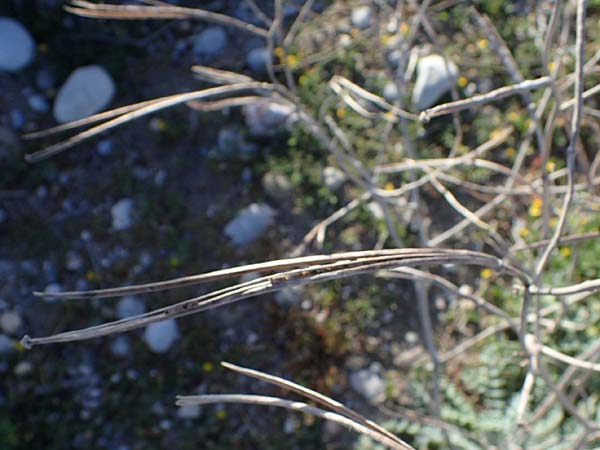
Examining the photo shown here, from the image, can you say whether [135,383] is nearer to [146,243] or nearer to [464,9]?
[146,243]

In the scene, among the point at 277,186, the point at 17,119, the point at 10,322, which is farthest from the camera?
the point at 17,119

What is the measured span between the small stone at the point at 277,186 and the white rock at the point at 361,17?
0.81 m

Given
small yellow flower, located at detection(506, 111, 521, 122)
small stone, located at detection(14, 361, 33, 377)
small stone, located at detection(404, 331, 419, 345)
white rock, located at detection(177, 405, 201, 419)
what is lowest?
white rock, located at detection(177, 405, 201, 419)

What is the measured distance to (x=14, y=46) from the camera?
2.95m

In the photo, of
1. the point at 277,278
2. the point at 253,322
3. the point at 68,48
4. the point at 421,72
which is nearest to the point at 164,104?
the point at 277,278

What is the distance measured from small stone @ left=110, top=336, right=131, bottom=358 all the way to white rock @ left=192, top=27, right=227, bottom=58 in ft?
4.08

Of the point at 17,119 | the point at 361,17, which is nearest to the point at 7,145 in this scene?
the point at 17,119

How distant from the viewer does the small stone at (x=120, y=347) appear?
2.47 meters

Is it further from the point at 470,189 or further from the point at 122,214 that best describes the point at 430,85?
the point at 122,214

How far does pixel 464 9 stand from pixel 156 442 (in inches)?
81.7

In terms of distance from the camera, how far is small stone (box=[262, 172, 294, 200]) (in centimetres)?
268

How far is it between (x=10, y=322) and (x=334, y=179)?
4.18 feet

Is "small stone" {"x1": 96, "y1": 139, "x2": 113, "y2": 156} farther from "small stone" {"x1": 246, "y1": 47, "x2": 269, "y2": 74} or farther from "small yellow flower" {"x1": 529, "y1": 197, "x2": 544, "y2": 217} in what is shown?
"small yellow flower" {"x1": 529, "y1": 197, "x2": 544, "y2": 217}


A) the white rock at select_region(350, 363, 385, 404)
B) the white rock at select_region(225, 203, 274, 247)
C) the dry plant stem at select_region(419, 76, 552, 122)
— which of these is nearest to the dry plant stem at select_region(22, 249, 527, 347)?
the dry plant stem at select_region(419, 76, 552, 122)
